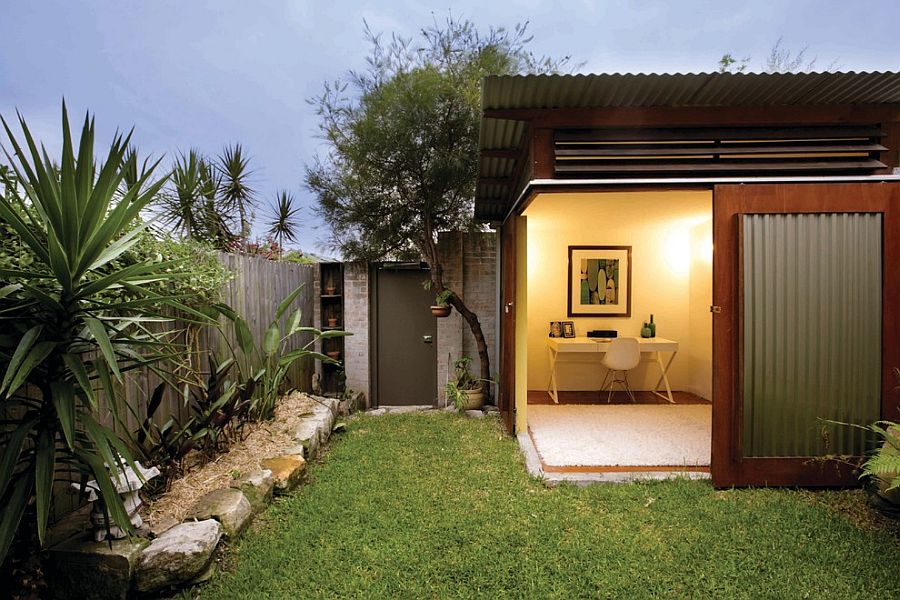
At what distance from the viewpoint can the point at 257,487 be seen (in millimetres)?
2740

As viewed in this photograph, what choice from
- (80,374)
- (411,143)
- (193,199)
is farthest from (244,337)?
(411,143)

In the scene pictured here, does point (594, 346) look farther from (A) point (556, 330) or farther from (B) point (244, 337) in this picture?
(B) point (244, 337)

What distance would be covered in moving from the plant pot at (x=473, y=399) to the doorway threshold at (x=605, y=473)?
5.60 ft

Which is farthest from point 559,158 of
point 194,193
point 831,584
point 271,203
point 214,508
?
point 271,203

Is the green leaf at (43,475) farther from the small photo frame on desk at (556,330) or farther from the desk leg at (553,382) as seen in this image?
the small photo frame on desk at (556,330)

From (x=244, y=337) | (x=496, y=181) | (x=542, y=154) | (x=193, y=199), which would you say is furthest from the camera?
(x=193, y=199)

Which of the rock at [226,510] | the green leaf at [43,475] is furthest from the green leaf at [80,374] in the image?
the rock at [226,510]

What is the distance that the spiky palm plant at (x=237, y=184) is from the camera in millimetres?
6062

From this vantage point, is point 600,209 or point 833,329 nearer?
point 833,329

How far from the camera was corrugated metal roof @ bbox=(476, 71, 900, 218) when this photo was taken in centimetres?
263

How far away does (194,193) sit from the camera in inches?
186

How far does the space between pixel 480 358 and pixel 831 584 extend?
3.78 m

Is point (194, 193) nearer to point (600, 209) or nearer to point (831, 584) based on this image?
point (600, 209)

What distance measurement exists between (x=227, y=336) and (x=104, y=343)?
2.10 metres
